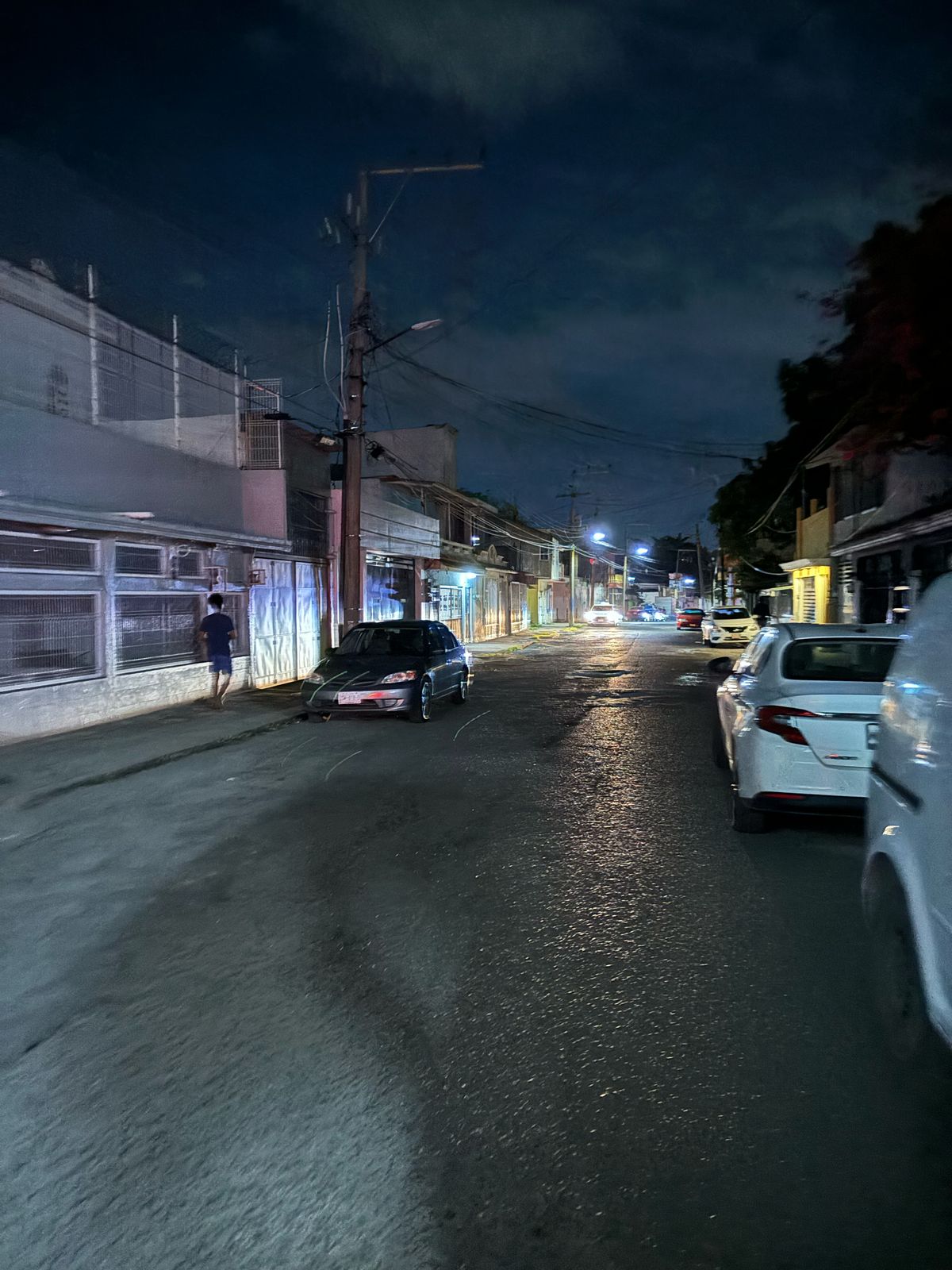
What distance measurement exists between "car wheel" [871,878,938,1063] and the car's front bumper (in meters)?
8.90

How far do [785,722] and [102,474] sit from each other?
1081 centimetres

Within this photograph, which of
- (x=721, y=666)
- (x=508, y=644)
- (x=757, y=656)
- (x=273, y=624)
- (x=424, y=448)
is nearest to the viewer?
(x=757, y=656)

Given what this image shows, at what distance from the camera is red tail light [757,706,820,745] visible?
571cm

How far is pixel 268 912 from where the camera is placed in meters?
4.96

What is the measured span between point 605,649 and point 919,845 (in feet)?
95.7

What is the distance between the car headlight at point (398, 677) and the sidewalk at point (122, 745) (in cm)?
183

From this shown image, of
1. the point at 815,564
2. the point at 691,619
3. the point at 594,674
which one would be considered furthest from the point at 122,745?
the point at 691,619

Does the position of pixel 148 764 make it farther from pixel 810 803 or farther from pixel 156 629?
pixel 810 803

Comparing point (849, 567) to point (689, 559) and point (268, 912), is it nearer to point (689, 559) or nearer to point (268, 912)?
point (268, 912)

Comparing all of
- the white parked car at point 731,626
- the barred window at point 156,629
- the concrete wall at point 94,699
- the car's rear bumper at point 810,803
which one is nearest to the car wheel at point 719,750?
the car's rear bumper at point 810,803

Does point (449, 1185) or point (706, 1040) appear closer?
point (449, 1185)

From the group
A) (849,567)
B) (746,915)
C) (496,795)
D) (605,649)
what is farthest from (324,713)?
(605,649)

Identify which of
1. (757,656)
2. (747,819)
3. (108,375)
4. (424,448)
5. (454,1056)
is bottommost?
(454,1056)

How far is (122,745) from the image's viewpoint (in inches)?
427
